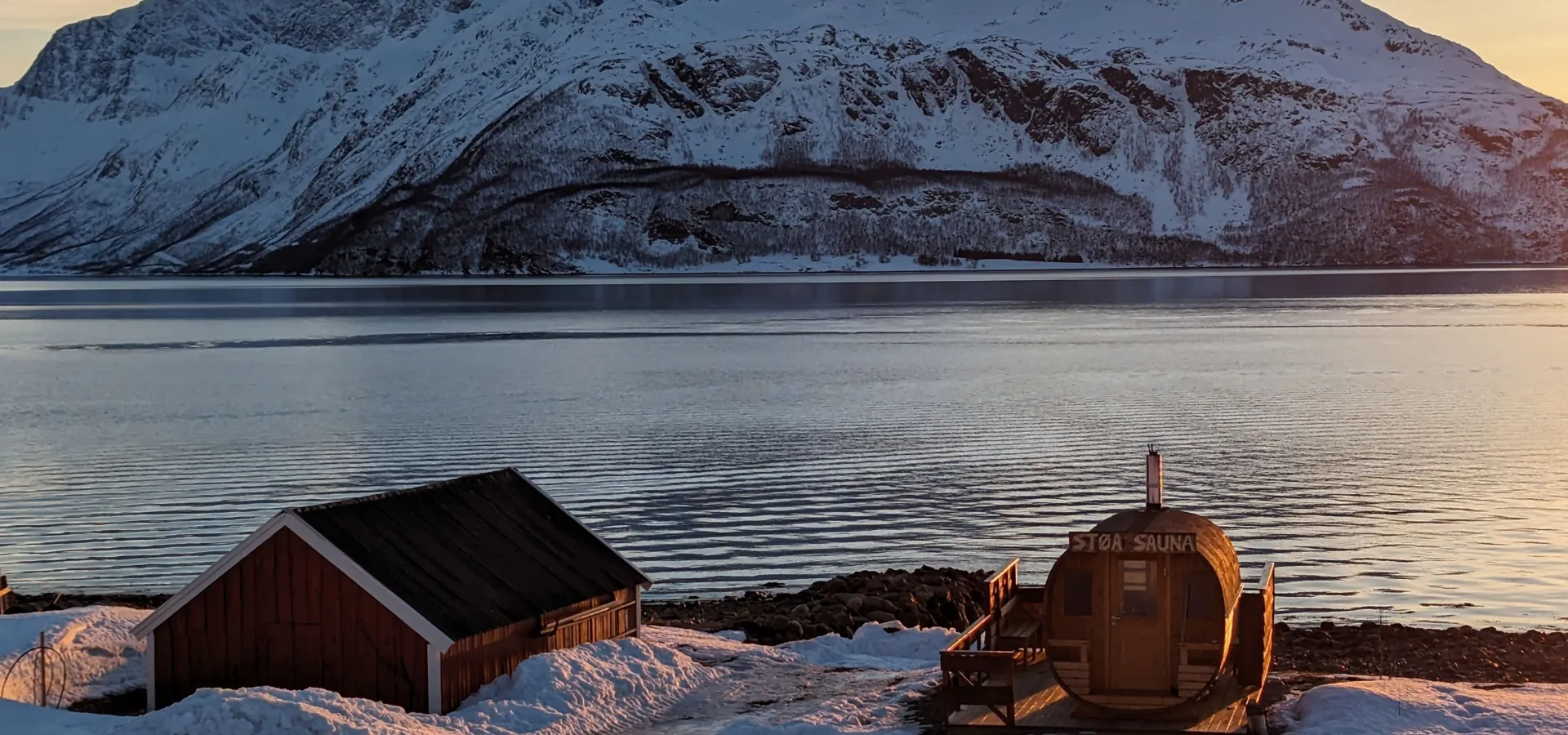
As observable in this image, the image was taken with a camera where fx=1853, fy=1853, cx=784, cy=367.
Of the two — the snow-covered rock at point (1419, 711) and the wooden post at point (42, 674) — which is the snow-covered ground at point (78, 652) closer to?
the wooden post at point (42, 674)

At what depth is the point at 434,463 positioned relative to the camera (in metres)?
54.1

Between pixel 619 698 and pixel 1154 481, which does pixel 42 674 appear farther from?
pixel 1154 481

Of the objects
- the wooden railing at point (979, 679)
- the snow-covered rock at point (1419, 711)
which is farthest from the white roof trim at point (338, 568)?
the snow-covered rock at point (1419, 711)

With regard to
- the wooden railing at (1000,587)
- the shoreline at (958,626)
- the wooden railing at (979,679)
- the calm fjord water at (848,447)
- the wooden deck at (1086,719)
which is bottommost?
the calm fjord water at (848,447)

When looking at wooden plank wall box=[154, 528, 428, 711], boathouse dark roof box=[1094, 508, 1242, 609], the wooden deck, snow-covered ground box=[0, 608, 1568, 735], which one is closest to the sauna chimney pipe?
boathouse dark roof box=[1094, 508, 1242, 609]

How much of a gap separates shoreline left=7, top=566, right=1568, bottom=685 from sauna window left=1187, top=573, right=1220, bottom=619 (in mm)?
4675

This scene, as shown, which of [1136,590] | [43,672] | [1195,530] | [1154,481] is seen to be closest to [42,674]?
[43,672]

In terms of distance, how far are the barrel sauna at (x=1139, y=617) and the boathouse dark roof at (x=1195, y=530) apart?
2 cm

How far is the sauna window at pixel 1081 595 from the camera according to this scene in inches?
764

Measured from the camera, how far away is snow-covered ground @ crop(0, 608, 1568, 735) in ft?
61.6

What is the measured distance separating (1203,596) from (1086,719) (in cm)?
180

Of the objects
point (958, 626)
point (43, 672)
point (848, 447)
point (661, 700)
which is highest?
point (43, 672)

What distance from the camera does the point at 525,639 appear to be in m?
22.9

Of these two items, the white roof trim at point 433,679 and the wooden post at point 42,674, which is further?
the wooden post at point 42,674
